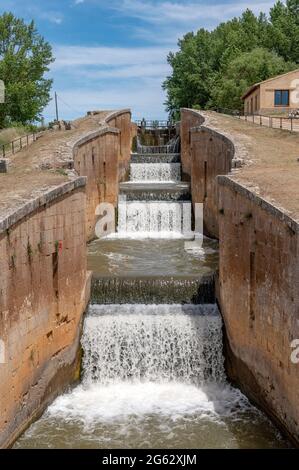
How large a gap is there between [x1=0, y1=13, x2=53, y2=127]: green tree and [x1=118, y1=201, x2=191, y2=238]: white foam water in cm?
1701

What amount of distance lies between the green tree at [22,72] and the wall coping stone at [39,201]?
2306 centimetres

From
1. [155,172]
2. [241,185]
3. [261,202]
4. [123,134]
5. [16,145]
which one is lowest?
[155,172]

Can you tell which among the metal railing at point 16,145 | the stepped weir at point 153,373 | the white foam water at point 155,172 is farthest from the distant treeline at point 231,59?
the stepped weir at point 153,373

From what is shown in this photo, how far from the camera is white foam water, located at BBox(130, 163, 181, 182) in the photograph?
2948 cm

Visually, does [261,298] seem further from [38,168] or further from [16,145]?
[16,145]

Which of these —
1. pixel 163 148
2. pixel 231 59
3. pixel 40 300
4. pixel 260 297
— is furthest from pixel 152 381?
pixel 231 59

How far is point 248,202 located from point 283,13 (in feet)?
162

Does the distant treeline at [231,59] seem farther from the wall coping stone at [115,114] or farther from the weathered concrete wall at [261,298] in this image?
the weathered concrete wall at [261,298]

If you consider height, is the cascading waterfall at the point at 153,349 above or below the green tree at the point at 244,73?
below

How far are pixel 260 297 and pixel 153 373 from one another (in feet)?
11.5

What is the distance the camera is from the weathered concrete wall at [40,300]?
11391 mm

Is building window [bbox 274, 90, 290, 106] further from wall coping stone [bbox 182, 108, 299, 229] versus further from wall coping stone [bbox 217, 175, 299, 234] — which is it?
wall coping stone [bbox 217, 175, 299, 234]

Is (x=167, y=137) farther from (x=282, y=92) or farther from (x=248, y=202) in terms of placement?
(x=248, y=202)

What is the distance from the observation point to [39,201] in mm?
13281
